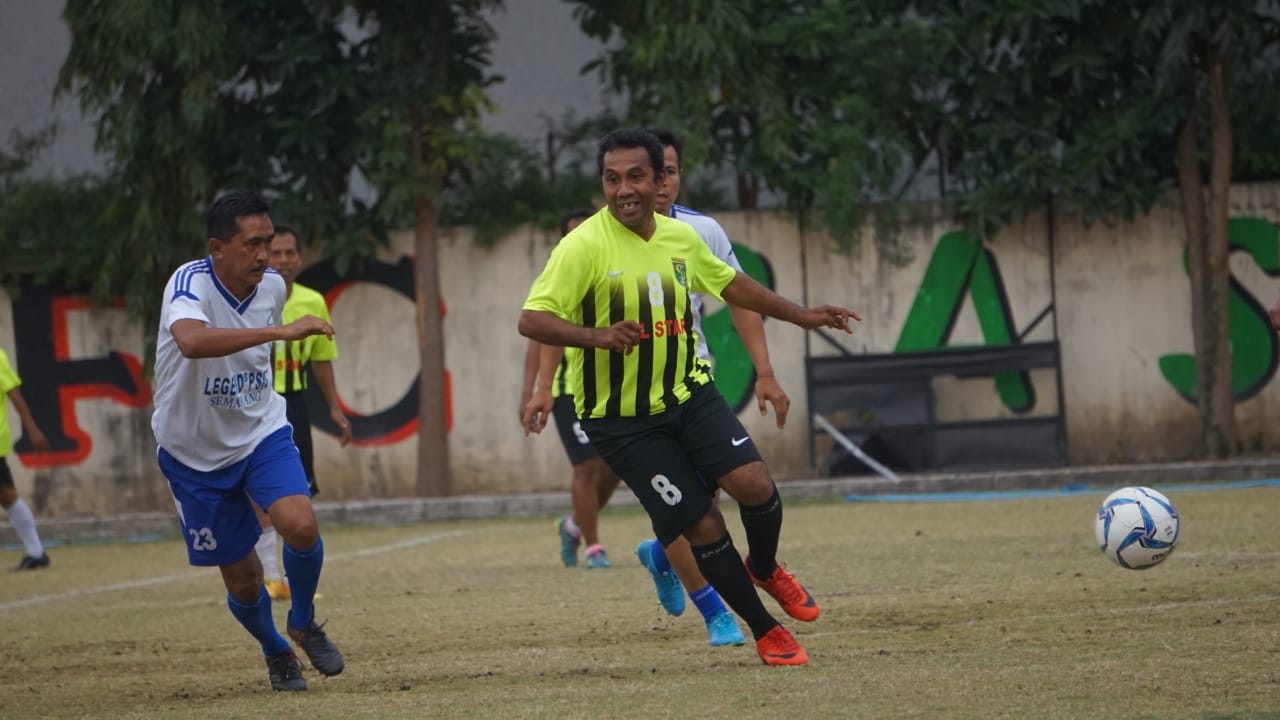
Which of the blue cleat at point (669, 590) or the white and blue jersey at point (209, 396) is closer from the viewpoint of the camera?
the white and blue jersey at point (209, 396)

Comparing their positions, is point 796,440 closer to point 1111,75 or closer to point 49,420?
point 1111,75

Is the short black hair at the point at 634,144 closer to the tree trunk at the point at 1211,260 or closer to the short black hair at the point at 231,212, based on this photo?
the short black hair at the point at 231,212

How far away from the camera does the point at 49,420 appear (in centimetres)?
1947

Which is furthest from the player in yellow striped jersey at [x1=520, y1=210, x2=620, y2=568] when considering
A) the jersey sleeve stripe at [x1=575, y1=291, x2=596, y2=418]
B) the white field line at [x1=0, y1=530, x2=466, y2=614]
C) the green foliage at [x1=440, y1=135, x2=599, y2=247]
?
the green foliage at [x1=440, y1=135, x2=599, y2=247]

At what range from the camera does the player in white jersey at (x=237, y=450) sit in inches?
284

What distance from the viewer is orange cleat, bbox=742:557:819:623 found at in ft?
23.9

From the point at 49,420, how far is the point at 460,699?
14203mm

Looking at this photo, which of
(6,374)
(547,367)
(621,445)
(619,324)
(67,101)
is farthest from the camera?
(67,101)

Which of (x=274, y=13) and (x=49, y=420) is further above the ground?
(x=274, y=13)

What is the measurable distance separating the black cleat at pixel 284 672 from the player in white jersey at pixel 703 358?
1589mm

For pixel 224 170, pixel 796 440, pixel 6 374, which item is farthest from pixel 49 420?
pixel 796 440

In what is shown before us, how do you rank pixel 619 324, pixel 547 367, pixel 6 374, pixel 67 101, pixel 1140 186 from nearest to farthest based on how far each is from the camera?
pixel 619 324 → pixel 547 367 → pixel 6 374 → pixel 1140 186 → pixel 67 101

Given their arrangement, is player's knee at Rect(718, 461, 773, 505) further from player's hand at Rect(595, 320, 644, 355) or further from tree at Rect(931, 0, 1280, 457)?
tree at Rect(931, 0, 1280, 457)

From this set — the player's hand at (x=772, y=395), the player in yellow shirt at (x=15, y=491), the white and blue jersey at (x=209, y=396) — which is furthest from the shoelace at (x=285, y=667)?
the player in yellow shirt at (x=15, y=491)
